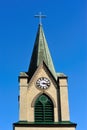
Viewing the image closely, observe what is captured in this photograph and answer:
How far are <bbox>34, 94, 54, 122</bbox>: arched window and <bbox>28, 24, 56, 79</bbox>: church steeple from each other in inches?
123

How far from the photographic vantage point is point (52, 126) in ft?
141

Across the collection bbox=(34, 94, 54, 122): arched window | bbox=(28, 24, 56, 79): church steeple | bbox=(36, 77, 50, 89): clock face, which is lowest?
bbox=(34, 94, 54, 122): arched window

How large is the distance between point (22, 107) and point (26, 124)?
6.80 ft

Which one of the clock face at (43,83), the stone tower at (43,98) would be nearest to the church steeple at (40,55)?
the stone tower at (43,98)

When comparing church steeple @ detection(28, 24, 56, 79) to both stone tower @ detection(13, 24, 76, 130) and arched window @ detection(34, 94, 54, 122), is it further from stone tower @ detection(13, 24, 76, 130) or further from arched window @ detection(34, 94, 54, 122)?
arched window @ detection(34, 94, 54, 122)

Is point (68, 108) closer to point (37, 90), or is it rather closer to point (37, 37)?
point (37, 90)

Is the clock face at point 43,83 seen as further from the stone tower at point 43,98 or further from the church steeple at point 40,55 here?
the church steeple at point 40,55

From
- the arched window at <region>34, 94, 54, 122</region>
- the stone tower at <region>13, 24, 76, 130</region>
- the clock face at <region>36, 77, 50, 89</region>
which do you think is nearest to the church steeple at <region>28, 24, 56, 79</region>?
the stone tower at <region>13, 24, 76, 130</region>

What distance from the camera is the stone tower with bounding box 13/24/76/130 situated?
142 feet

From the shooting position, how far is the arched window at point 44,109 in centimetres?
4412

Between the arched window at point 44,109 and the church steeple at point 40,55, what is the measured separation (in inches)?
123

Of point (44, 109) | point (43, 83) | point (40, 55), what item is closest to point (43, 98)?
point (44, 109)

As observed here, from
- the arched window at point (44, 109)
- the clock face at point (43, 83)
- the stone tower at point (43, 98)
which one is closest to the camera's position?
the stone tower at point (43, 98)

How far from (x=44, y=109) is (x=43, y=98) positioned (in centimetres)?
130
